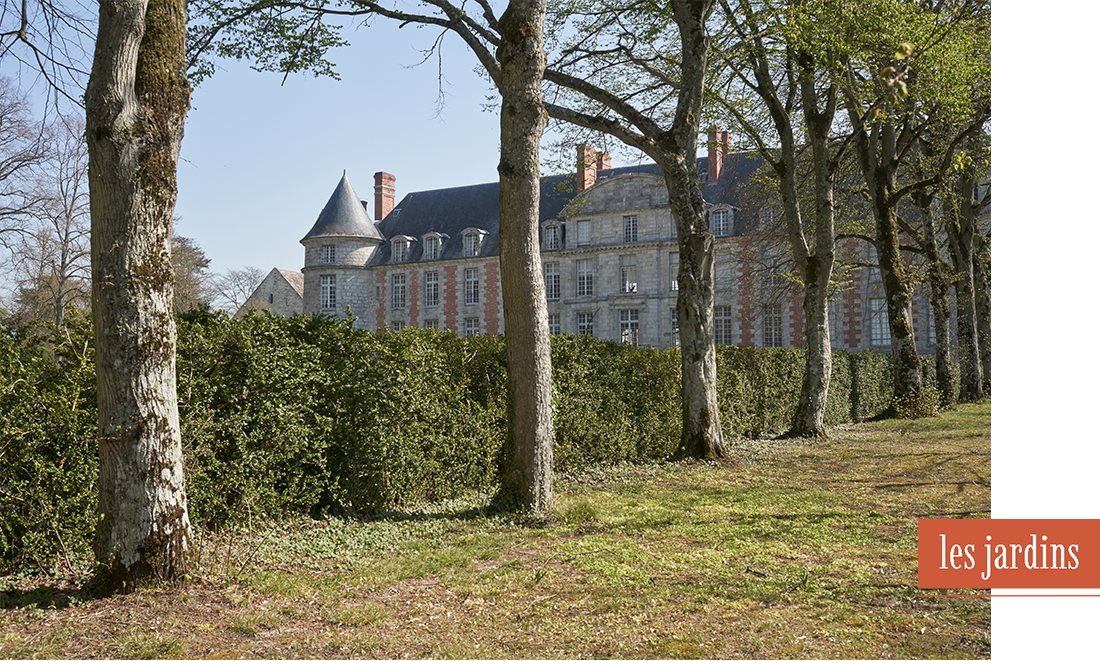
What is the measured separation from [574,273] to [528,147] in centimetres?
3589

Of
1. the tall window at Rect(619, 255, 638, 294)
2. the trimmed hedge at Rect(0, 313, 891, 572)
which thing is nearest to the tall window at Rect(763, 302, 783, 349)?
the tall window at Rect(619, 255, 638, 294)

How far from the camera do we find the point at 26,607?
3896 mm

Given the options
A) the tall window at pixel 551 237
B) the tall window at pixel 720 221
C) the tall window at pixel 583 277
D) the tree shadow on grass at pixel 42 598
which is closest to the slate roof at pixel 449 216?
the tall window at pixel 551 237

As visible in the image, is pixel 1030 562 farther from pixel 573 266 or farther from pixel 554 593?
pixel 573 266

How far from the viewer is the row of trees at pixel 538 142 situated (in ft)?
13.6

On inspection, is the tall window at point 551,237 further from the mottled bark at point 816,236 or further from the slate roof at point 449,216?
the mottled bark at point 816,236

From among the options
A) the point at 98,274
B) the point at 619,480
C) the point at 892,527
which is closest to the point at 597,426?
the point at 619,480

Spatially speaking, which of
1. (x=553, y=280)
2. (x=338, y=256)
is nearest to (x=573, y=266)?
(x=553, y=280)

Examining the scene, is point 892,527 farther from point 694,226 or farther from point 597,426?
point 694,226

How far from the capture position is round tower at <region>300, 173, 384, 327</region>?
44312mm

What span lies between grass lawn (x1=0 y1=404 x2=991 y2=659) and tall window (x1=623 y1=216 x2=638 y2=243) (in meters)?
34.0

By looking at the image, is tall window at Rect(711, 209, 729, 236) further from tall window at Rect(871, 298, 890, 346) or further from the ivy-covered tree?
the ivy-covered tree

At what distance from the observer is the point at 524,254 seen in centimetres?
660

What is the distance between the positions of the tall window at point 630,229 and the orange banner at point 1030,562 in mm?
36678
